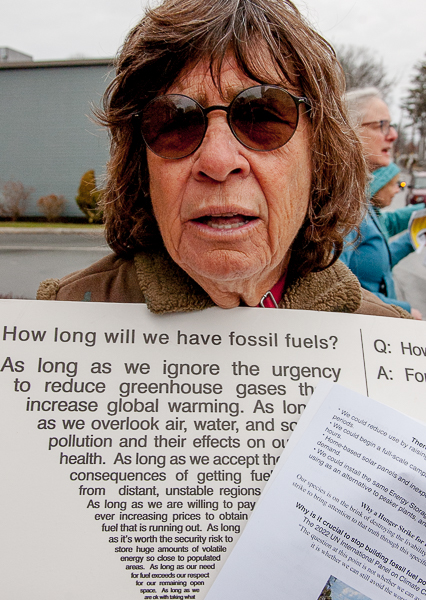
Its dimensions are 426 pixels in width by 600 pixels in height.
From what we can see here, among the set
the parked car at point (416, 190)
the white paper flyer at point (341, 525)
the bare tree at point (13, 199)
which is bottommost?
the parked car at point (416, 190)

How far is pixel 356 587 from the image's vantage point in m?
0.96

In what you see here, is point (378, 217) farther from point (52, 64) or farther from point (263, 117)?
point (52, 64)

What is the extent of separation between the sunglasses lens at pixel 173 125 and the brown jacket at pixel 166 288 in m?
0.32

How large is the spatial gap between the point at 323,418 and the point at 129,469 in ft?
1.45

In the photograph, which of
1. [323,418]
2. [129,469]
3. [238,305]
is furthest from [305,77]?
[129,469]

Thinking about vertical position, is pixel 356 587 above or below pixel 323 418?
below

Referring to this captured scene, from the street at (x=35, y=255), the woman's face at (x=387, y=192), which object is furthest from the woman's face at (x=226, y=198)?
the woman's face at (x=387, y=192)

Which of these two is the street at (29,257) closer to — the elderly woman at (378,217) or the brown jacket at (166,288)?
the brown jacket at (166,288)

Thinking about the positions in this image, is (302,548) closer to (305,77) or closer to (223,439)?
(223,439)

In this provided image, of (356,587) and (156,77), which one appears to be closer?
(356,587)

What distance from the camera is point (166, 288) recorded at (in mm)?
1151

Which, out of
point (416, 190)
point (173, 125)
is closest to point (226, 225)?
point (173, 125)

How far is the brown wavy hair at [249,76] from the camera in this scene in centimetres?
105

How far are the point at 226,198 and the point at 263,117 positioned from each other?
20cm
